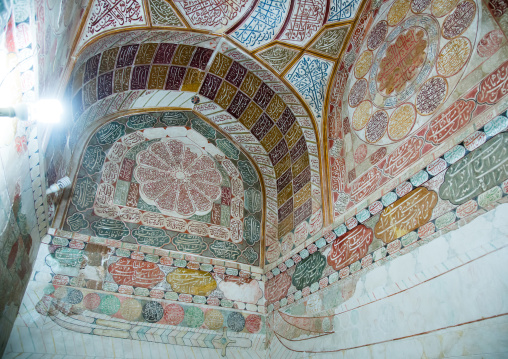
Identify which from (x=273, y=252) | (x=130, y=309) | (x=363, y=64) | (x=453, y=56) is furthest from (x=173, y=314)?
(x=453, y=56)

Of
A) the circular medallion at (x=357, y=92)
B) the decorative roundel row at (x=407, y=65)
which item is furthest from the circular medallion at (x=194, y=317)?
the circular medallion at (x=357, y=92)

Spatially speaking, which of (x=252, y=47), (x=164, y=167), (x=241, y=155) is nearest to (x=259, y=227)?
(x=241, y=155)

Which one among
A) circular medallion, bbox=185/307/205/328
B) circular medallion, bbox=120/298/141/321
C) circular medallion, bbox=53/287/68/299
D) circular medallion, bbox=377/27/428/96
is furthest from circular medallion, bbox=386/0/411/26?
circular medallion, bbox=53/287/68/299

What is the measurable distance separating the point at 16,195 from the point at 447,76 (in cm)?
361

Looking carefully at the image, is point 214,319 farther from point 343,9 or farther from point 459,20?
point 459,20

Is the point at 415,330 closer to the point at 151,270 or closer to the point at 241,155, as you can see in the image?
the point at 151,270

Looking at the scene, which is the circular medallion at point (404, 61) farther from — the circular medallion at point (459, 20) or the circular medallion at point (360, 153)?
the circular medallion at point (360, 153)

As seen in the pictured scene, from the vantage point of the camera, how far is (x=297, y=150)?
18.4ft

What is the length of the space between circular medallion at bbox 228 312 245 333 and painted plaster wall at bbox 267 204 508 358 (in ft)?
3.17

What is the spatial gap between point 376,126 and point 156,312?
120 inches

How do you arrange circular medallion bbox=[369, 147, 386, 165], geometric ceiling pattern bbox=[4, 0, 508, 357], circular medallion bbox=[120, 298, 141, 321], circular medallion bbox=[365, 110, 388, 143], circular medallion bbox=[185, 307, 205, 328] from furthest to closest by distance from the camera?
circular medallion bbox=[185, 307, 205, 328] < circular medallion bbox=[120, 298, 141, 321] < circular medallion bbox=[365, 110, 388, 143] < circular medallion bbox=[369, 147, 386, 165] < geometric ceiling pattern bbox=[4, 0, 508, 357]

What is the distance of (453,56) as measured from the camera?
3.80 m

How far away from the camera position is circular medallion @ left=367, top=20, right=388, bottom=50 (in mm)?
4734

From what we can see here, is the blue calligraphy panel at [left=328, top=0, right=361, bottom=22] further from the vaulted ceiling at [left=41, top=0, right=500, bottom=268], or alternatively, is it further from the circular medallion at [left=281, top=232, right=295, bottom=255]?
the circular medallion at [left=281, top=232, right=295, bottom=255]
